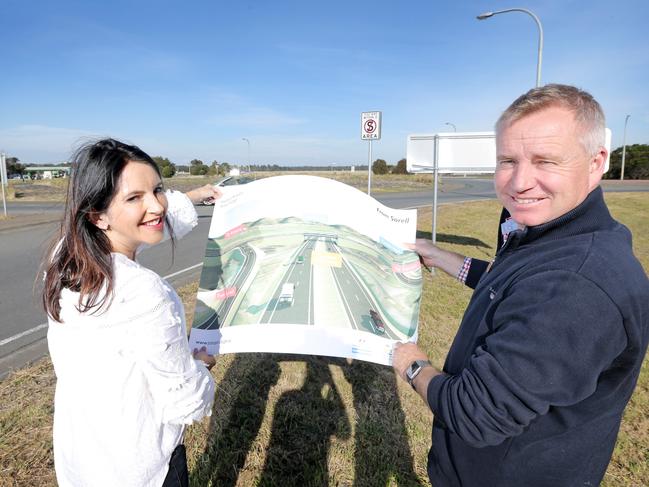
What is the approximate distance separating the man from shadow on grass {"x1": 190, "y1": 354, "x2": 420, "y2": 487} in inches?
58.5

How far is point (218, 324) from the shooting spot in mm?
1859

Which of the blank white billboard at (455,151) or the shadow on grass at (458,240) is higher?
the blank white billboard at (455,151)

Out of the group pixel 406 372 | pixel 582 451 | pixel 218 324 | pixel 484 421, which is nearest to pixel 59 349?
pixel 218 324

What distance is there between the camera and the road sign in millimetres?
8414

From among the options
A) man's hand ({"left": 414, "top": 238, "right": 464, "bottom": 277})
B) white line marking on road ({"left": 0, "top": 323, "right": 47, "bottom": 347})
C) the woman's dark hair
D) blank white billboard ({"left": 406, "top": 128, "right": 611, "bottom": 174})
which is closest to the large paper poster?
man's hand ({"left": 414, "top": 238, "right": 464, "bottom": 277})

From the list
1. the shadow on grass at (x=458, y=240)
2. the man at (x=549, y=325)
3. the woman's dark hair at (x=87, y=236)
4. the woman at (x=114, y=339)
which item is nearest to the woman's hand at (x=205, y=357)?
the woman at (x=114, y=339)

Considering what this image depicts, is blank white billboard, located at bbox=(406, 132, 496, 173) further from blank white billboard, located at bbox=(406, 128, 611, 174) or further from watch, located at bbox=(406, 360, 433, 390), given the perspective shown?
watch, located at bbox=(406, 360, 433, 390)

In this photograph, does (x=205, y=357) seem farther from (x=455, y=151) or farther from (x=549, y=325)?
(x=455, y=151)

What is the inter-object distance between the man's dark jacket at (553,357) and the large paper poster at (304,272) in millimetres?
683

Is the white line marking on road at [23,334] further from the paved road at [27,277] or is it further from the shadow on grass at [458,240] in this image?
the shadow on grass at [458,240]

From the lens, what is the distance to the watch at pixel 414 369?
1.35 m

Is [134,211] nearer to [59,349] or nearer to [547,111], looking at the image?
[59,349]

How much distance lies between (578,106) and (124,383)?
1.52 metres

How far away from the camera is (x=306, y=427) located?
291 centimetres
